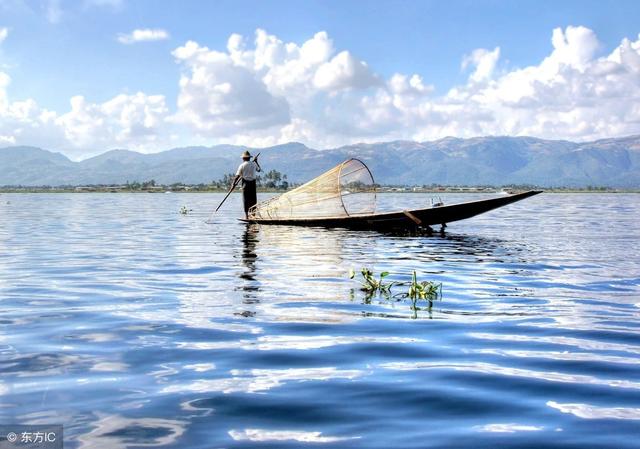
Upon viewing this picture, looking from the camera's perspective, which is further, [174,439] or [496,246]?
[496,246]

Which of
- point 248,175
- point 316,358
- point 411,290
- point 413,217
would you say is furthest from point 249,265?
point 248,175

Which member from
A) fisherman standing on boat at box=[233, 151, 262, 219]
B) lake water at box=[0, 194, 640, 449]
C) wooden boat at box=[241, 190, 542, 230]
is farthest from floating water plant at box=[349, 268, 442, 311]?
fisherman standing on boat at box=[233, 151, 262, 219]

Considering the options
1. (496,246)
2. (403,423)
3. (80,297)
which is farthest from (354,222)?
(403,423)

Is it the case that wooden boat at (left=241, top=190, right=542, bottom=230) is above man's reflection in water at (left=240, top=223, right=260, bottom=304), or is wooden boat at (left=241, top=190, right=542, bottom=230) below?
above

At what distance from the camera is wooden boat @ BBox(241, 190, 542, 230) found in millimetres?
22047

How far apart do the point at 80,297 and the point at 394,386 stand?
21.6 feet

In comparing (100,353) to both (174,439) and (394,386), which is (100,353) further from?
(394,386)

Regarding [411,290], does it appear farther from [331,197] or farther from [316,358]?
[331,197]

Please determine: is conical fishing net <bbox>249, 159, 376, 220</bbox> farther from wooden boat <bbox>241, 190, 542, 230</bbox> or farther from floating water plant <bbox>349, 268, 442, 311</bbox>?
floating water plant <bbox>349, 268, 442, 311</bbox>

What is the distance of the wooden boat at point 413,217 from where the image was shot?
72.3 ft

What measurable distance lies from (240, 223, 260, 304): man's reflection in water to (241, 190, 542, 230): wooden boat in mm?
2733

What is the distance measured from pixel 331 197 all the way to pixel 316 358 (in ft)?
61.6

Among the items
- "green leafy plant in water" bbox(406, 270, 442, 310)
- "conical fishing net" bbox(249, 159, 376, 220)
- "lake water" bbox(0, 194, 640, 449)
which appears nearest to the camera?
"lake water" bbox(0, 194, 640, 449)

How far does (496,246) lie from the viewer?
20172mm
